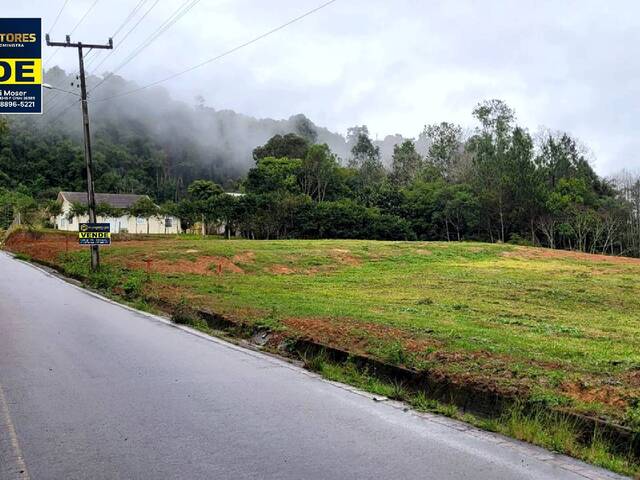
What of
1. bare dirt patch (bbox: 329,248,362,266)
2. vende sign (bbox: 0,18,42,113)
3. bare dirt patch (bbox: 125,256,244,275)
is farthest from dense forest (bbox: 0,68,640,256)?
vende sign (bbox: 0,18,42,113)

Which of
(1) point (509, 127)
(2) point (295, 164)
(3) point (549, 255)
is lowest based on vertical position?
(3) point (549, 255)

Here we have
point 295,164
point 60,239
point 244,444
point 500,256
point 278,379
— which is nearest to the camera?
point 244,444

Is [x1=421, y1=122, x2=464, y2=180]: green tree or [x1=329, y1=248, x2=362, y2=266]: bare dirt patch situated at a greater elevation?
[x1=421, y1=122, x2=464, y2=180]: green tree

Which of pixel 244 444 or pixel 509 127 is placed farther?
pixel 509 127

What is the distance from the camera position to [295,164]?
78312 mm

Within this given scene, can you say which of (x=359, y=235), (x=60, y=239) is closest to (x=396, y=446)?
(x=60, y=239)

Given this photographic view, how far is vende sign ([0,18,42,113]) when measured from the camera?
1555cm

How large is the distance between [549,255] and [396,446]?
40.0 metres

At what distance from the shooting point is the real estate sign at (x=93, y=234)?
26.5 m

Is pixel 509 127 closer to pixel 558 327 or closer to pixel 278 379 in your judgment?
pixel 558 327

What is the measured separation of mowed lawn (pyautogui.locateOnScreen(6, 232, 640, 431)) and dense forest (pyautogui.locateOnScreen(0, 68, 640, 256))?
29468 millimetres

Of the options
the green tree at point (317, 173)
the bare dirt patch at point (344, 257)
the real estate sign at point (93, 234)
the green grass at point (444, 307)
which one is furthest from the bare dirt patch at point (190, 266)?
the green tree at point (317, 173)

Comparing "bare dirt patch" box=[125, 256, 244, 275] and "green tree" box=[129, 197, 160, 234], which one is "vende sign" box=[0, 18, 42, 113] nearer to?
"bare dirt patch" box=[125, 256, 244, 275]

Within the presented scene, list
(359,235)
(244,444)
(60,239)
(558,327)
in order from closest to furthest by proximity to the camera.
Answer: (244,444), (558,327), (60,239), (359,235)
